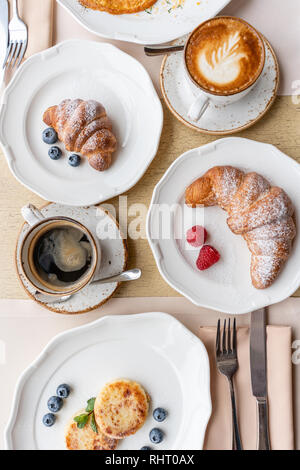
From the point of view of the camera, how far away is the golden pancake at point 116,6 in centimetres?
140

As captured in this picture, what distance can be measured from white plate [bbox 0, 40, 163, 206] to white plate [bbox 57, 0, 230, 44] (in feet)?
0.16

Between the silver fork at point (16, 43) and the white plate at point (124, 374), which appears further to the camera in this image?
the silver fork at point (16, 43)

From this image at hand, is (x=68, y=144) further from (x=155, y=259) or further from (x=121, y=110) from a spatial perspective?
(x=155, y=259)

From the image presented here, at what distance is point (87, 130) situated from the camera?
133 cm

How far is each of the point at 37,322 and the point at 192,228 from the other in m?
0.48

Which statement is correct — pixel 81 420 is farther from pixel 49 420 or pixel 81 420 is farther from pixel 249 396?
pixel 249 396

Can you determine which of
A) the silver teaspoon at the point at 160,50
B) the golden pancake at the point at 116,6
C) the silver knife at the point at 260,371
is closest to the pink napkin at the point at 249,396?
the silver knife at the point at 260,371

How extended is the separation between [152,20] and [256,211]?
0.59 m

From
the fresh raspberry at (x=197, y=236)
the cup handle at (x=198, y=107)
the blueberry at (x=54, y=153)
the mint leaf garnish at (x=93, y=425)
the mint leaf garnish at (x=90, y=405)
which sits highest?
the cup handle at (x=198, y=107)

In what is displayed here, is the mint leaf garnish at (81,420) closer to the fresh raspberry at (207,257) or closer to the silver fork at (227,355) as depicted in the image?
the silver fork at (227,355)

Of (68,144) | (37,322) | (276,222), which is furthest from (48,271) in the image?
(276,222)

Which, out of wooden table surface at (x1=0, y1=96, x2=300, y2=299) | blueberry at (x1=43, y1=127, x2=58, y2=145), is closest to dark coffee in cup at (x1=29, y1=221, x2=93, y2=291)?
wooden table surface at (x1=0, y1=96, x2=300, y2=299)

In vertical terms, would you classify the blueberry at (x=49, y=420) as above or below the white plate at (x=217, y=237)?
below

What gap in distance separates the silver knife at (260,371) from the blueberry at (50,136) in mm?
689
